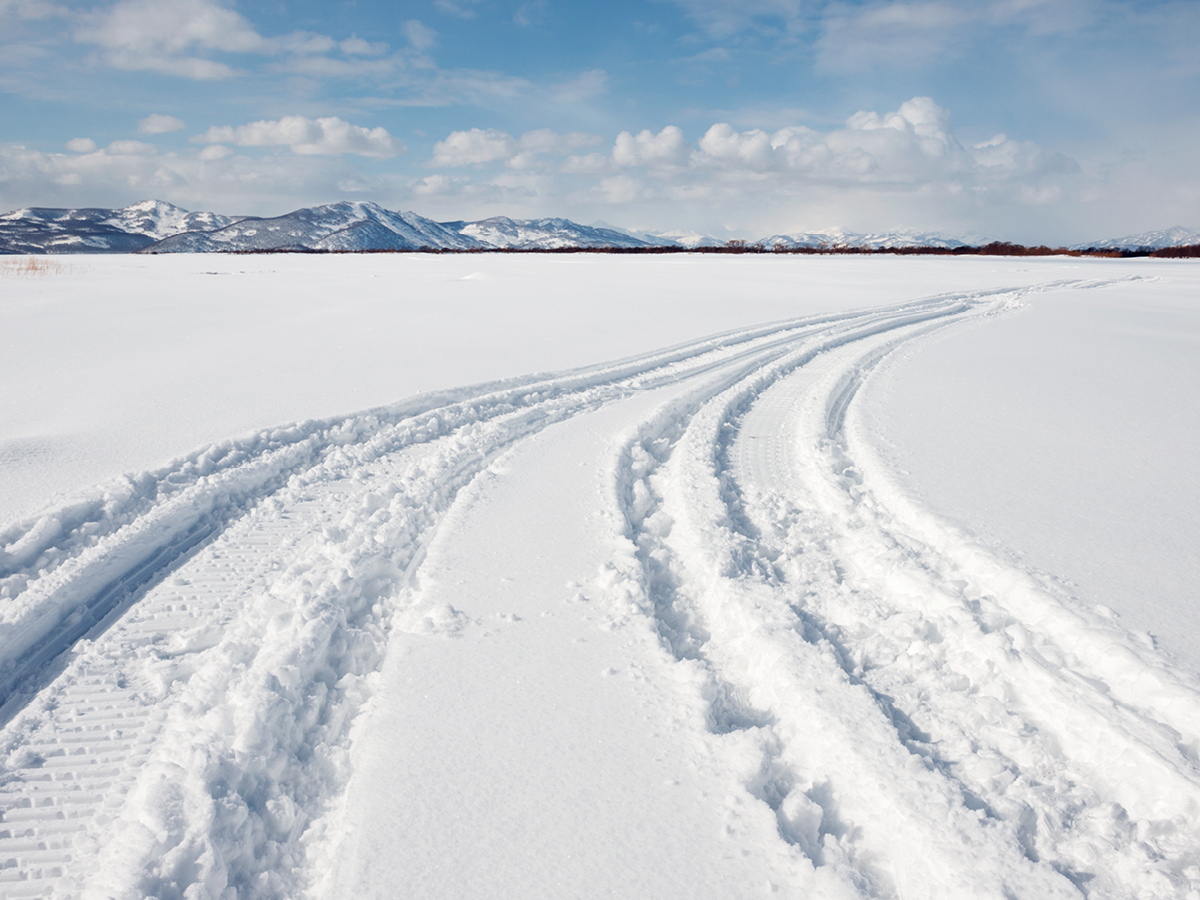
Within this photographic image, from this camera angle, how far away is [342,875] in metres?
1.62

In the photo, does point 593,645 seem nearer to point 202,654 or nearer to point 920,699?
point 920,699

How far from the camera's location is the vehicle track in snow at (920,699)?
1706mm

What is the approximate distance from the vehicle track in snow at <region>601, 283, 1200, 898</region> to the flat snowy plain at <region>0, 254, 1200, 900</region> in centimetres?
1

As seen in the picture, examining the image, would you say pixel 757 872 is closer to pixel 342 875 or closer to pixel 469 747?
pixel 469 747

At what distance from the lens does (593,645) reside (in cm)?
251

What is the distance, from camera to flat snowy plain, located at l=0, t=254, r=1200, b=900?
67.4 inches

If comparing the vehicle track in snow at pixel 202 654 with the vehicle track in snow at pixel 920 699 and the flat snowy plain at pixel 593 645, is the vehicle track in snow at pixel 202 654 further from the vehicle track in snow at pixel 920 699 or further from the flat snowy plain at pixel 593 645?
the vehicle track in snow at pixel 920 699

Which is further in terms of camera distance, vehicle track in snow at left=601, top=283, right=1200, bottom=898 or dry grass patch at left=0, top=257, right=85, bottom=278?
dry grass patch at left=0, top=257, right=85, bottom=278

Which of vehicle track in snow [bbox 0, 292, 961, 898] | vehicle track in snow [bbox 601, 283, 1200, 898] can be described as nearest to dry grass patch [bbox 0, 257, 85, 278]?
vehicle track in snow [bbox 0, 292, 961, 898]

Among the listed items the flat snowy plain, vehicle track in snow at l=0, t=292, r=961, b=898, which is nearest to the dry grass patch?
the flat snowy plain

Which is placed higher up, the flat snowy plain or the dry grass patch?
the dry grass patch

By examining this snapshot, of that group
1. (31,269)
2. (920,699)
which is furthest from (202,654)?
(31,269)

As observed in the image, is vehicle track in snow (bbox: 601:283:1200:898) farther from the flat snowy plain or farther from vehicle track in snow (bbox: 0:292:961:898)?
vehicle track in snow (bbox: 0:292:961:898)

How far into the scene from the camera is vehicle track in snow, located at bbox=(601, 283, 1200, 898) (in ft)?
5.60
